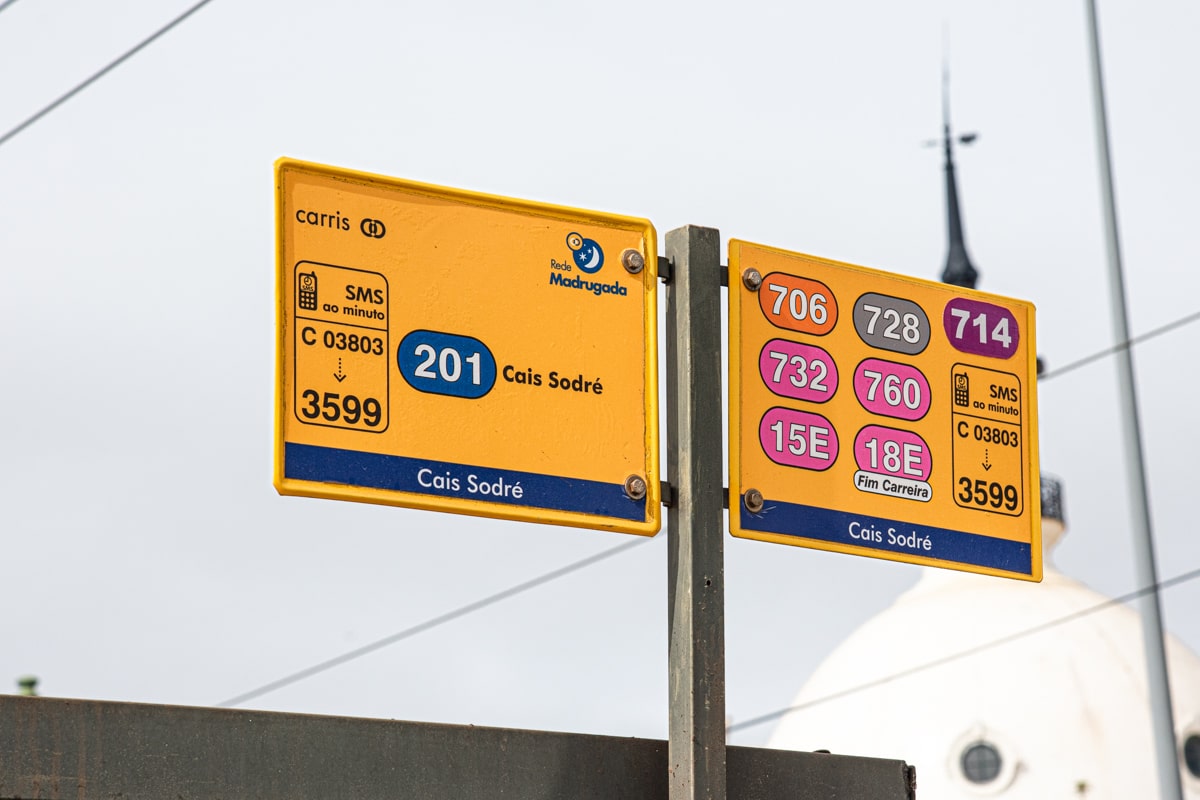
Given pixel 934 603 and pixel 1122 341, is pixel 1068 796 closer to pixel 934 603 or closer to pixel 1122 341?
pixel 934 603

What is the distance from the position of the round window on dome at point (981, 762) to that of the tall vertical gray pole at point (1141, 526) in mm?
22222

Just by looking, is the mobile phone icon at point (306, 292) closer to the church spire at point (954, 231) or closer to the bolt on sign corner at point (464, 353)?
the bolt on sign corner at point (464, 353)

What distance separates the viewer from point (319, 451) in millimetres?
4215

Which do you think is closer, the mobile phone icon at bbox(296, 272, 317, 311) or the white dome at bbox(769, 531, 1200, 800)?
the mobile phone icon at bbox(296, 272, 317, 311)

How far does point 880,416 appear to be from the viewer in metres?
4.75

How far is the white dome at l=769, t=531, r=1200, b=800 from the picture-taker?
3525 centimetres

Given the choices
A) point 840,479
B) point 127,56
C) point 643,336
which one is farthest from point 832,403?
point 127,56

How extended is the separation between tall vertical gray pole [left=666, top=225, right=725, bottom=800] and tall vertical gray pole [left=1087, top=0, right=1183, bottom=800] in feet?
29.6

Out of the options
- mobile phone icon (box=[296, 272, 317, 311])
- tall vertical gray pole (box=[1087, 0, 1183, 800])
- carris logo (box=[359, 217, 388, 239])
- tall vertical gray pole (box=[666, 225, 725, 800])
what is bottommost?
tall vertical gray pole (box=[666, 225, 725, 800])

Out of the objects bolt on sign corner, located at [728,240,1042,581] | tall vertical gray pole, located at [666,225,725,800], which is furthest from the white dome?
tall vertical gray pole, located at [666,225,725,800]

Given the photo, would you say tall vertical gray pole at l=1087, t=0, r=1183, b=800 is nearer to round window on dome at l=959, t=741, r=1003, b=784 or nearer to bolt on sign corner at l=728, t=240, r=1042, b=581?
bolt on sign corner at l=728, t=240, r=1042, b=581

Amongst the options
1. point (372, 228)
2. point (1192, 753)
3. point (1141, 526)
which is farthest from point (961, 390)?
point (1192, 753)

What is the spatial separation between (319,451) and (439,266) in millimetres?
477

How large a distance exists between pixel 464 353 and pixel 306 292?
36cm
